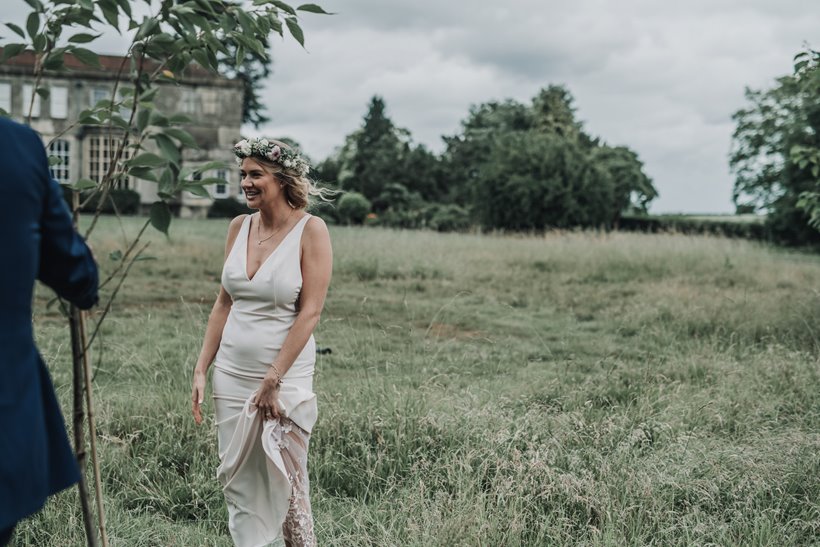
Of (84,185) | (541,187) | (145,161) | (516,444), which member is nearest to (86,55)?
(84,185)

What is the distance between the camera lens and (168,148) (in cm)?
188

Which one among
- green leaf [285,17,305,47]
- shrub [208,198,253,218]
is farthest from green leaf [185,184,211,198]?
shrub [208,198,253,218]

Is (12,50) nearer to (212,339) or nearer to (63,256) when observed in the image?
(63,256)

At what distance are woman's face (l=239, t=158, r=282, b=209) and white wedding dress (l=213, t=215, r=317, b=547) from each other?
182 mm

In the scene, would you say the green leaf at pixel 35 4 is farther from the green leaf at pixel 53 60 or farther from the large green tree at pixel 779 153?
the large green tree at pixel 779 153

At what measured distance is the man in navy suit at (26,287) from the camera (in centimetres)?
167

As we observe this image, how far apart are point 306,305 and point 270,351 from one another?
0.25m

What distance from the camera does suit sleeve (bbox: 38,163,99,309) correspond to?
1770 millimetres

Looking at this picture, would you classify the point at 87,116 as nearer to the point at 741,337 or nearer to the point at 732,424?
the point at 732,424

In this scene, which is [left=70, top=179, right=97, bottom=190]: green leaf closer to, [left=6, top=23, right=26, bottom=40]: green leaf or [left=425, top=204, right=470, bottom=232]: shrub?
[left=6, top=23, right=26, bottom=40]: green leaf

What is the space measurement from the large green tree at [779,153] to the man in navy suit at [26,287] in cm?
3166

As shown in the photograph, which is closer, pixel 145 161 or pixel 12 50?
pixel 145 161

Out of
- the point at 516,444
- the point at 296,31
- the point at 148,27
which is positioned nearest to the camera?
the point at 148,27

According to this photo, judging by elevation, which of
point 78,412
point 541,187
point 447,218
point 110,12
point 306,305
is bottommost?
point 78,412
